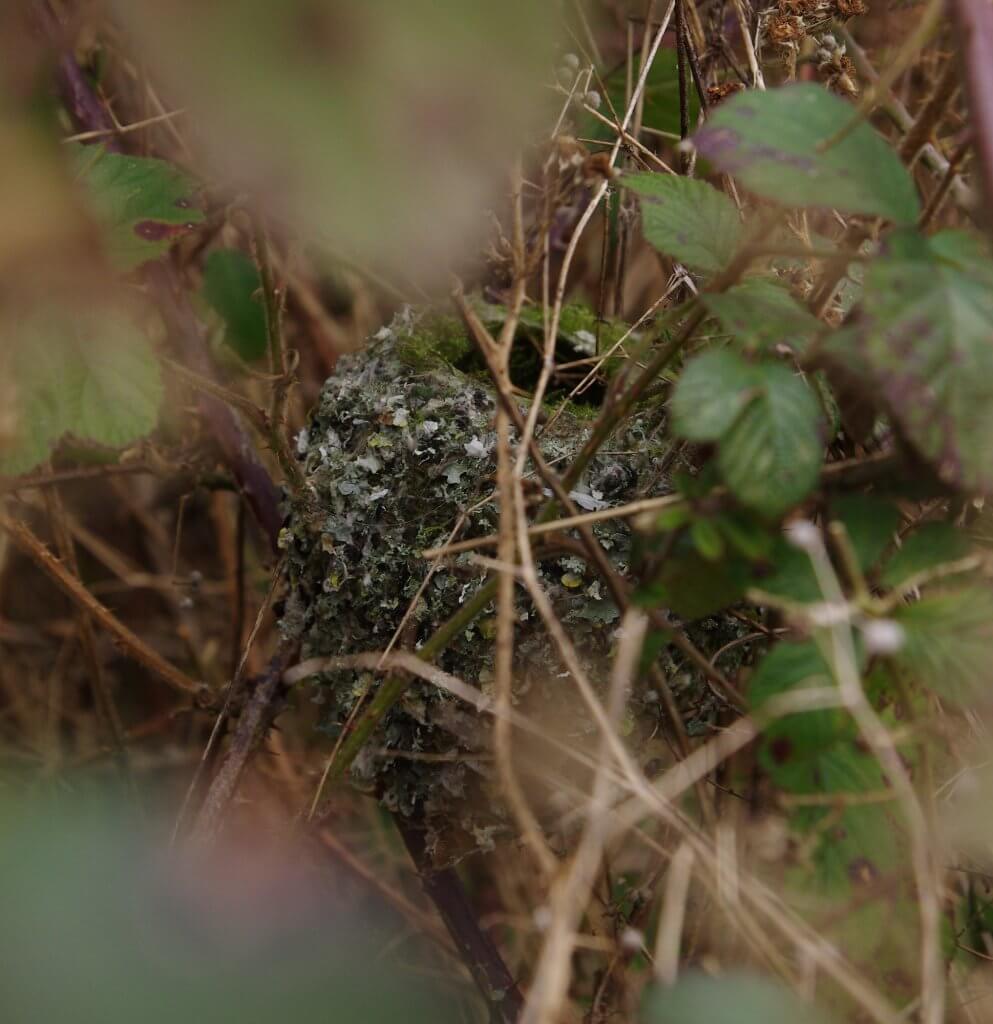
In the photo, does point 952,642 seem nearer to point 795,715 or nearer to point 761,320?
point 795,715

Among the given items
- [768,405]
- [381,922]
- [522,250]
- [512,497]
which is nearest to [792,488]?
[768,405]

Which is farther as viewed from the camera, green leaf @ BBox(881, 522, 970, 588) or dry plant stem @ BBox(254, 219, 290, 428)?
dry plant stem @ BBox(254, 219, 290, 428)

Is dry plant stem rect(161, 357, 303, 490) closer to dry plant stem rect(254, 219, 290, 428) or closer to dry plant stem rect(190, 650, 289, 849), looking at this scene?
dry plant stem rect(254, 219, 290, 428)

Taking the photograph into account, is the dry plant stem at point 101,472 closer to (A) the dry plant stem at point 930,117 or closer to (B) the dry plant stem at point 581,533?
(B) the dry plant stem at point 581,533

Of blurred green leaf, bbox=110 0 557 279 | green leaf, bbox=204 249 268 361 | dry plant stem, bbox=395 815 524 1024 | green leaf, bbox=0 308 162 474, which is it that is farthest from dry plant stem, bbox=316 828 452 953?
blurred green leaf, bbox=110 0 557 279

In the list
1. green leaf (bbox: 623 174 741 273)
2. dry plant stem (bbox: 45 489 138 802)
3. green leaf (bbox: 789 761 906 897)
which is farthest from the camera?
dry plant stem (bbox: 45 489 138 802)

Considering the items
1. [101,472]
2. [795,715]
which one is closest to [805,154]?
[795,715]
